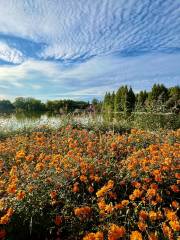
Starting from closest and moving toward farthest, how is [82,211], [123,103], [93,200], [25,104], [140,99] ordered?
[82,211] < [93,200] < [123,103] < [140,99] < [25,104]

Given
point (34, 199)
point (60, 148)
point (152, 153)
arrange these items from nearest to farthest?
point (34, 199) → point (152, 153) → point (60, 148)

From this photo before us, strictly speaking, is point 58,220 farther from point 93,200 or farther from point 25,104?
point 25,104

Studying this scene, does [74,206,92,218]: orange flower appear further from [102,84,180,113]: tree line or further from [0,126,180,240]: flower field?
[102,84,180,113]: tree line

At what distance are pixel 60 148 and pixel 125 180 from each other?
6.14ft

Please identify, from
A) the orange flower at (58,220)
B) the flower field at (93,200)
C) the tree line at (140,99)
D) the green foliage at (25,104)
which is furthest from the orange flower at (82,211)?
the green foliage at (25,104)

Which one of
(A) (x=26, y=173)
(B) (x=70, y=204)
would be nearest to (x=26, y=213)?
(B) (x=70, y=204)

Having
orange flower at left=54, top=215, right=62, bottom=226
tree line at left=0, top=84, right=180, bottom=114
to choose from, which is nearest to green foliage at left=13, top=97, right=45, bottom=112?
tree line at left=0, top=84, right=180, bottom=114

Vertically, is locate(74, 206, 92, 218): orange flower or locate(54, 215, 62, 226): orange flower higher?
locate(74, 206, 92, 218): orange flower

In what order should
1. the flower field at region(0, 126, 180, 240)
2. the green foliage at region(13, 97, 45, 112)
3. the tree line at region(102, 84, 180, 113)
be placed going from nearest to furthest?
1. the flower field at region(0, 126, 180, 240)
2. the tree line at region(102, 84, 180, 113)
3. the green foliage at region(13, 97, 45, 112)

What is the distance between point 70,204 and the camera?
242 centimetres

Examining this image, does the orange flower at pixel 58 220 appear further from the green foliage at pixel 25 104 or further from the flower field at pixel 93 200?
the green foliage at pixel 25 104

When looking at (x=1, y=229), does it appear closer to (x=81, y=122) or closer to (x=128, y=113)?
(x=81, y=122)

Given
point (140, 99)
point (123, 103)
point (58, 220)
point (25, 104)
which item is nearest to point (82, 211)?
point (58, 220)

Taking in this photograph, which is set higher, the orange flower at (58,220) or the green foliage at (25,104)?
the green foliage at (25,104)
